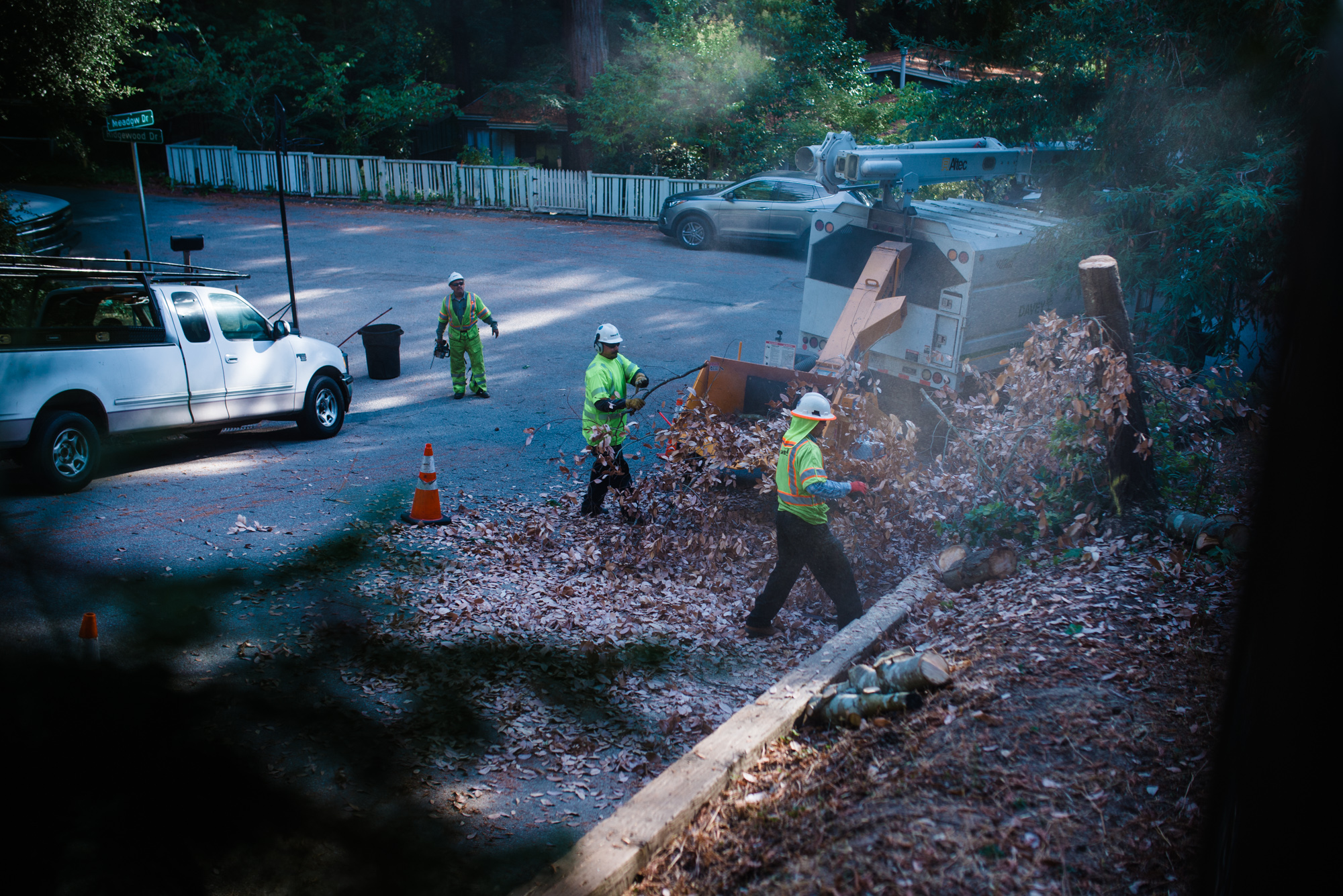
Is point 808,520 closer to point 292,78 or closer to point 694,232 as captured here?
point 694,232

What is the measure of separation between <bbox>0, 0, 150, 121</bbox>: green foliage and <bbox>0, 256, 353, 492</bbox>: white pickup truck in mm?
3430

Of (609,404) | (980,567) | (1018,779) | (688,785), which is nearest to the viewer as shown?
(1018,779)

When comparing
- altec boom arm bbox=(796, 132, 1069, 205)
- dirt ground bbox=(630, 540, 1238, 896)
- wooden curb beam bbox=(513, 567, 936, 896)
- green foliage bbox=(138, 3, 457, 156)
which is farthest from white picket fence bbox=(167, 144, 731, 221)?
dirt ground bbox=(630, 540, 1238, 896)

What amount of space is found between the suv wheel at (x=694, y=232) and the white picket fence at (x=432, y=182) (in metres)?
2.74

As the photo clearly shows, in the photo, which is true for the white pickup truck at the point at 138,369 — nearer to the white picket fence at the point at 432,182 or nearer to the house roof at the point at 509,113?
the white picket fence at the point at 432,182

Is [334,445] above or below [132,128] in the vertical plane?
below

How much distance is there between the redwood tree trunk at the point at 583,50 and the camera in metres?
27.1

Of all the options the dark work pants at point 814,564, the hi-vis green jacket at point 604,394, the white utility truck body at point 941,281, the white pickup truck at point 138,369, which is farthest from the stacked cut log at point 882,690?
the white pickup truck at point 138,369

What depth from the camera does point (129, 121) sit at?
33.9ft

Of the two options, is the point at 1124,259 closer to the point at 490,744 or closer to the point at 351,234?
the point at 490,744

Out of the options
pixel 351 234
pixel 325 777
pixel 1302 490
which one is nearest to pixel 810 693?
pixel 325 777

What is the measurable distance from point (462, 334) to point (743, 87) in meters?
16.0

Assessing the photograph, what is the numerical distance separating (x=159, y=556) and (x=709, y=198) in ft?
52.7

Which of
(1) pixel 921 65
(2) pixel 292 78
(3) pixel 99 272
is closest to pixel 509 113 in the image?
(2) pixel 292 78
